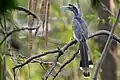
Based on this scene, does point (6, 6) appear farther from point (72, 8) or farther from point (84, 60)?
point (72, 8)

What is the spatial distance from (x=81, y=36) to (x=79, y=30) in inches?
7.4

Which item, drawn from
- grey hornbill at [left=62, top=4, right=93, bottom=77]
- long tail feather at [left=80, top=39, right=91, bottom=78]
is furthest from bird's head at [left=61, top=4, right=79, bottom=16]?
long tail feather at [left=80, top=39, right=91, bottom=78]

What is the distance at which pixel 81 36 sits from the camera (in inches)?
84.4

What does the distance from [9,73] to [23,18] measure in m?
1.29

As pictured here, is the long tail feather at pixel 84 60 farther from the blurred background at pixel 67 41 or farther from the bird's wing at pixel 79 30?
the blurred background at pixel 67 41

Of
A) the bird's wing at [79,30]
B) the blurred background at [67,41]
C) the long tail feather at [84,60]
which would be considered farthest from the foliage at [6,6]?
the blurred background at [67,41]

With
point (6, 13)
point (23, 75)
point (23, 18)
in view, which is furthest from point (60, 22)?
point (6, 13)

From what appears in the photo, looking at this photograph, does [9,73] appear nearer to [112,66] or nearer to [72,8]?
[112,66]

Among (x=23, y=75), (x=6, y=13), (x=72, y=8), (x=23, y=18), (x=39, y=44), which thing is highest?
(x=6, y=13)

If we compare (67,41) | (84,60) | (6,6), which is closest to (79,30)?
(84,60)

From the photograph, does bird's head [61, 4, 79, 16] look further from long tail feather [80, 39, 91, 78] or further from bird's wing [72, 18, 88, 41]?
long tail feather [80, 39, 91, 78]

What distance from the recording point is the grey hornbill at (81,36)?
178 centimetres

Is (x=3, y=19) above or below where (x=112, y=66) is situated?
above

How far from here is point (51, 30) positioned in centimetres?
529
